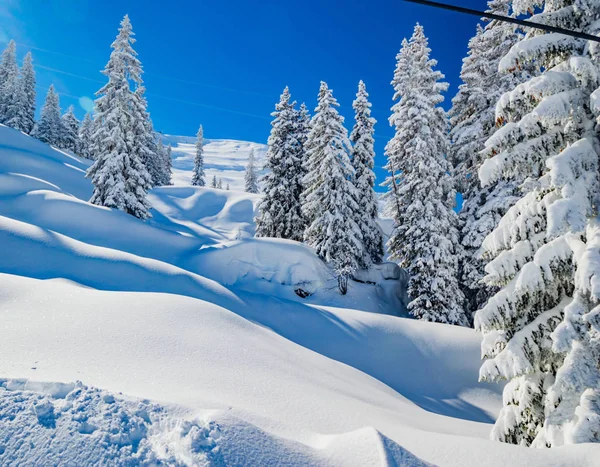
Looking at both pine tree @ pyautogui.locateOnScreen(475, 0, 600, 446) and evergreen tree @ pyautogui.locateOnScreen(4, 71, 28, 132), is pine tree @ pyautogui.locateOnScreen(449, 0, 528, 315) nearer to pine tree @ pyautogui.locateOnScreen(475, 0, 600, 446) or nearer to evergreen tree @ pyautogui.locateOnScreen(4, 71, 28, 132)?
pine tree @ pyautogui.locateOnScreen(475, 0, 600, 446)

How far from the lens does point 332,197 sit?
23.0m

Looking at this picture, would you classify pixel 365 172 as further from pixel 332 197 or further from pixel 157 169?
pixel 157 169

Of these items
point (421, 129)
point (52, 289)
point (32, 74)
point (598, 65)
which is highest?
point (32, 74)

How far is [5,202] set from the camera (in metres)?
22.4

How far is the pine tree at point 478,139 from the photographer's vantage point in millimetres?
16969

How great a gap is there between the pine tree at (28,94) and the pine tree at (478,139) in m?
57.2

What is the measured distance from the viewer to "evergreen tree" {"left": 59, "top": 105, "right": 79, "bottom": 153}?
5927 centimetres

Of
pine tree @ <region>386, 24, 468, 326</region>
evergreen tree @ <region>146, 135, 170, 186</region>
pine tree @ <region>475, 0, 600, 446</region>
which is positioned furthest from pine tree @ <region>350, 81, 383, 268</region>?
evergreen tree @ <region>146, 135, 170, 186</region>

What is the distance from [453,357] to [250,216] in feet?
127

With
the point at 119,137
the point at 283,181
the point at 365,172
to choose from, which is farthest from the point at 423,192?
the point at 119,137

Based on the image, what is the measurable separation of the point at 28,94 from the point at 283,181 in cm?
4731

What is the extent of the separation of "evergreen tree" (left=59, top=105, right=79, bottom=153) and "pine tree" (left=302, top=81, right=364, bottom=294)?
53449 mm

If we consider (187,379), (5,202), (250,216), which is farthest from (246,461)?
(250,216)

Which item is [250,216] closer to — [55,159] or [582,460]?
[55,159]
